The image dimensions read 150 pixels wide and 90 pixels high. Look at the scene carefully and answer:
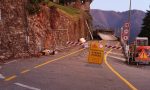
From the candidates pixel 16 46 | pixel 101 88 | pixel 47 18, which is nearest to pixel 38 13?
pixel 47 18

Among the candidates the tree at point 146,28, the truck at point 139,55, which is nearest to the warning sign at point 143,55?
the truck at point 139,55

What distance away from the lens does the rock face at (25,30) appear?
34375mm

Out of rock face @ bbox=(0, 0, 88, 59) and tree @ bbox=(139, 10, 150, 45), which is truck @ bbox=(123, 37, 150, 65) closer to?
rock face @ bbox=(0, 0, 88, 59)

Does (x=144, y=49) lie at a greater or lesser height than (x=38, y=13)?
lesser

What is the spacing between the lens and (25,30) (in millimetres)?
38938

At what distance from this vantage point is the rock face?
34375mm

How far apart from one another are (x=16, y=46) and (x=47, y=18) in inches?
613

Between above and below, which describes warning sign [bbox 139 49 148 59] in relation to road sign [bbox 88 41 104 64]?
below

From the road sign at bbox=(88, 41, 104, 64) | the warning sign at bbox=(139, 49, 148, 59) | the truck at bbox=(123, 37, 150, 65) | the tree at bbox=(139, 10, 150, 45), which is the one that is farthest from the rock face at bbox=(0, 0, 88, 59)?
the tree at bbox=(139, 10, 150, 45)

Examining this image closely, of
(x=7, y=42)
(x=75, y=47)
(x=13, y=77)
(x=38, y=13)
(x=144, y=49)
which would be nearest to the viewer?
Result: (x=13, y=77)

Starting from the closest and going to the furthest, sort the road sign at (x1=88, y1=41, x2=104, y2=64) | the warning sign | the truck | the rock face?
the road sign at (x1=88, y1=41, x2=104, y2=64), the rock face, the warning sign, the truck

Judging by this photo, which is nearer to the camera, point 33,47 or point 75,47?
point 33,47

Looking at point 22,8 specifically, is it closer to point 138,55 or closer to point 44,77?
point 138,55

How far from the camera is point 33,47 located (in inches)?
1570
